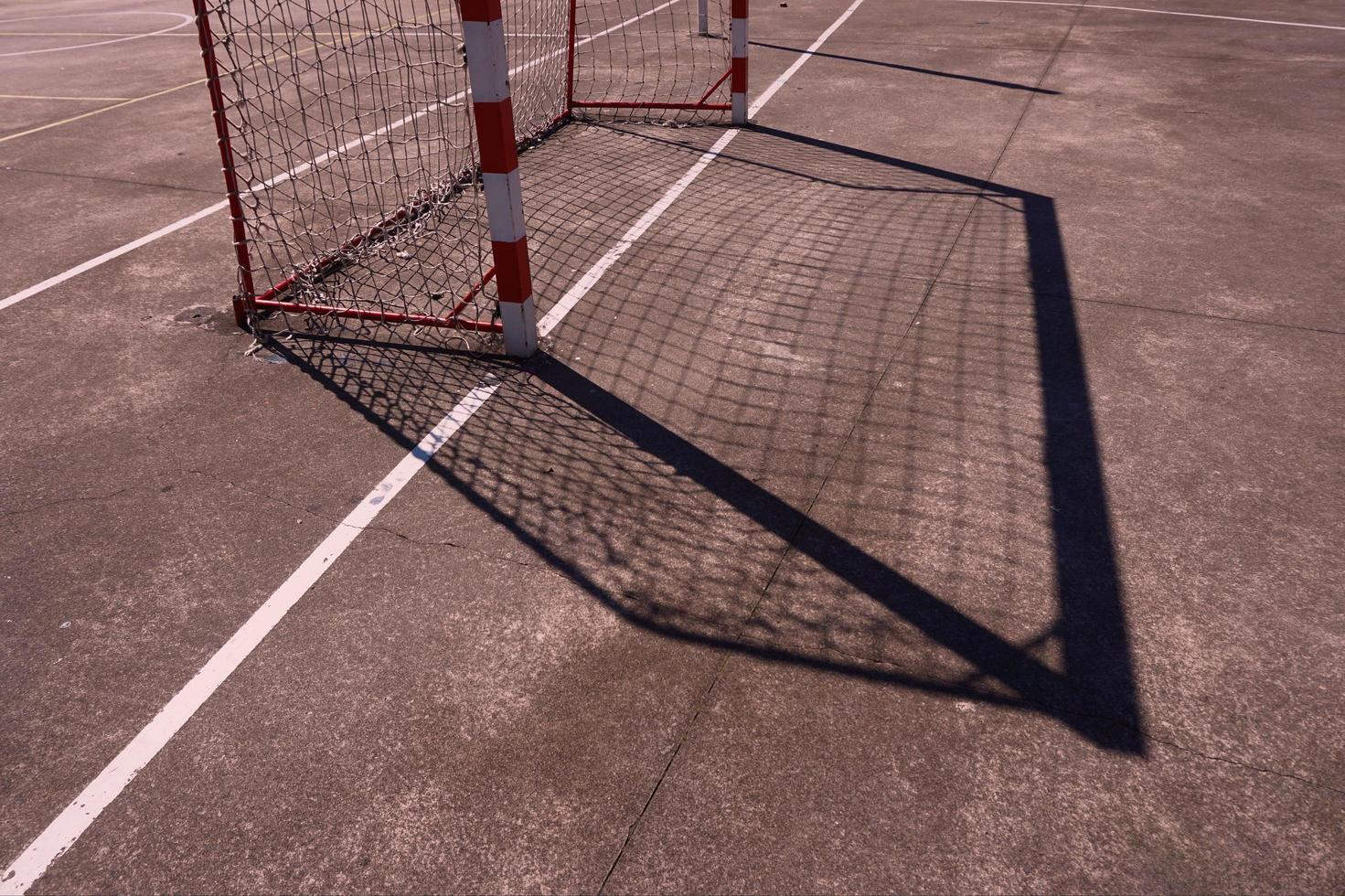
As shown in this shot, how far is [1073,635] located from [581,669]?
199 centimetres

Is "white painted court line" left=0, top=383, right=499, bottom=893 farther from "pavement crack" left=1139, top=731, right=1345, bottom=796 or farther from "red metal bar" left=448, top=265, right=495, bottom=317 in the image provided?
"pavement crack" left=1139, top=731, right=1345, bottom=796

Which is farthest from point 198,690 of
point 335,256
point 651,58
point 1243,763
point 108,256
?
point 651,58

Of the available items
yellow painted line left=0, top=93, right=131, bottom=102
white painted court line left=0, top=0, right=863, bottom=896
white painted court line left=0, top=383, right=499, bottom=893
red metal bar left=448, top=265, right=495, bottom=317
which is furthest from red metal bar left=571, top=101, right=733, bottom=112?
white painted court line left=0, top=383, right=499, bottom=893

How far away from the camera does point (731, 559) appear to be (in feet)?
14.2

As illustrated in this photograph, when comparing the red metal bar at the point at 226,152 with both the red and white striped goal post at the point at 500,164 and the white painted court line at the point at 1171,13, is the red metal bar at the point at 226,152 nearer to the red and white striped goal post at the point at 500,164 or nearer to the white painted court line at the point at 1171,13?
the red and white striped goal post at the point at 500,164

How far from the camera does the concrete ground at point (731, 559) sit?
10.4 ft

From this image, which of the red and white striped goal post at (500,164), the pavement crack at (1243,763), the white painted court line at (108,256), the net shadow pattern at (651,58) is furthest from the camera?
the net shadow pattern at (651,58)

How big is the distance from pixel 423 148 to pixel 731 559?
22.6 ft

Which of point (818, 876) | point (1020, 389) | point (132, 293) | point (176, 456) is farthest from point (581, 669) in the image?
point (132, 293)

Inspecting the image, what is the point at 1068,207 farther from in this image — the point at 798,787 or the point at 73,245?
the point at 73,245

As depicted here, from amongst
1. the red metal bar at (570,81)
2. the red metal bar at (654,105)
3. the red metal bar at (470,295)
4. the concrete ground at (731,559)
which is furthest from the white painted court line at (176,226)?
the red metal bar at (470,295)

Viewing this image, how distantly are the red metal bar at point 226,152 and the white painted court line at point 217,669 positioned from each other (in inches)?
75.6

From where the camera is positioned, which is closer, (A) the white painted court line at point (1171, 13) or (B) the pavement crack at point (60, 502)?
(B) the pavement crack at point (60, 502)

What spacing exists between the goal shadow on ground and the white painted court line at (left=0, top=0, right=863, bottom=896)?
0.42 ft
